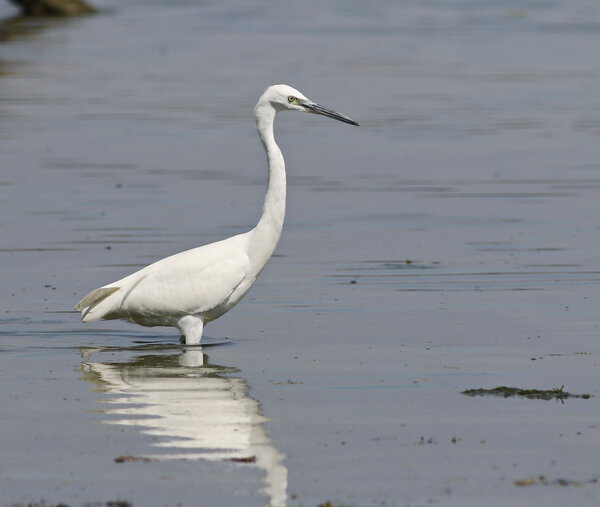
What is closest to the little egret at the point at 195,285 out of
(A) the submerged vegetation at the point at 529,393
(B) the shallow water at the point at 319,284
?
(B) the shallow water at the point at 319,284

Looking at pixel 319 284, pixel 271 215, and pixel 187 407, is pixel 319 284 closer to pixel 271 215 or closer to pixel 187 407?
pixel 271 215

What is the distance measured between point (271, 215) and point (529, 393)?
3.40 meters

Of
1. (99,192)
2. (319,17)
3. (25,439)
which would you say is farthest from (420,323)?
(319,17)

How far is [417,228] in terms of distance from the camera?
17453 mm

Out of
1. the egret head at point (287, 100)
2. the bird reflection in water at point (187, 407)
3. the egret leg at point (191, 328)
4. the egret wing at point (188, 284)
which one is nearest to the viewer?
the bird reflection in water at point (187, 407)

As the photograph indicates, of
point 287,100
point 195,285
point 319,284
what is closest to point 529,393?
point 195,285

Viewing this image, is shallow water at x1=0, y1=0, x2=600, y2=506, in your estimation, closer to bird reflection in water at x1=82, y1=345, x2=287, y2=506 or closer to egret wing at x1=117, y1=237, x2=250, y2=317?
bird reflection in water at x1=82, y1=345, x2=287, y2=506

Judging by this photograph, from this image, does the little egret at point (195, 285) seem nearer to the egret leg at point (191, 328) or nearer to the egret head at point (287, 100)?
the egret leg at point (191, 328)

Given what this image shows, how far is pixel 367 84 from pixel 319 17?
20.5m

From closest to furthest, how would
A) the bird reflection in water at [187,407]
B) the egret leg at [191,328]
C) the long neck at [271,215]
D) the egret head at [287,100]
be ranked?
the bird reflection in water at [187,407] < the egret leg at [191,328] < the long neck at [271,215] < the egret head at [287,100]

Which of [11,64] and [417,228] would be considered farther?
[11,64]

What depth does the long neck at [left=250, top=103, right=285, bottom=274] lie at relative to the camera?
1230 centimetres

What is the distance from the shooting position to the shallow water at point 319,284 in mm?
8289

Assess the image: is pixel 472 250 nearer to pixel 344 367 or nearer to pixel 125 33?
pixel 344 367
